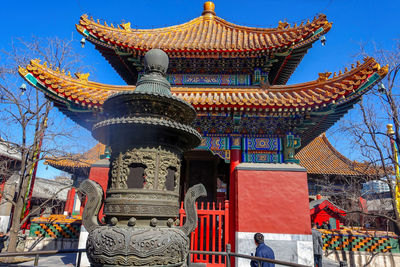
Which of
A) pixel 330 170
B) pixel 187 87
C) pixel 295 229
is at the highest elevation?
pixel 187 87

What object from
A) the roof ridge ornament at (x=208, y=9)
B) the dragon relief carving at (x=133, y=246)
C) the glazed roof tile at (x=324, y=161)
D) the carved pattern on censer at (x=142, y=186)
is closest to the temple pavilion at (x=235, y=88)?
the roof ridge ornament at (x=208, y=9)

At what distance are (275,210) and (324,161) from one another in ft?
46.9

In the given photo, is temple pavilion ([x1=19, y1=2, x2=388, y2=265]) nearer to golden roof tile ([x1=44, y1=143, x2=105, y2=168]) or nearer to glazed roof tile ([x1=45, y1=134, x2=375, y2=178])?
golden roof tile ([x1=44, y1=143, x2=105, y2=168])

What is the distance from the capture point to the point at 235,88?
8.27 metres

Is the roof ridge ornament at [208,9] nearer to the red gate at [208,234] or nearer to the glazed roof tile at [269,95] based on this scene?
the glazed roof tile at [269,95]

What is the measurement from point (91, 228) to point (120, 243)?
22.9 inches

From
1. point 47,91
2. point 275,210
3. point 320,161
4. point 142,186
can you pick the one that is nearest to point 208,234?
point 275,210

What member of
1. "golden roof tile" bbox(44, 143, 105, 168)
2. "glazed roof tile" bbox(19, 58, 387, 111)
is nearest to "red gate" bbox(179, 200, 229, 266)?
"glazed roof tile" bbox(19, 58, 387, 111)

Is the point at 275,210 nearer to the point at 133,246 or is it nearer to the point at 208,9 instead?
the point at 133,246

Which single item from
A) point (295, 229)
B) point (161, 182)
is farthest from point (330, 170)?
point (161, 182)

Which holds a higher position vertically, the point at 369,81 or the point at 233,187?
the point at 369,81

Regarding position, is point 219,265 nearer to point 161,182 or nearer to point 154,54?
point 161,182

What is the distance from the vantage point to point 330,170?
17312mm

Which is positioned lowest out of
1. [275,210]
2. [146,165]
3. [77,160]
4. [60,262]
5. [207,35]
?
[60,262]
